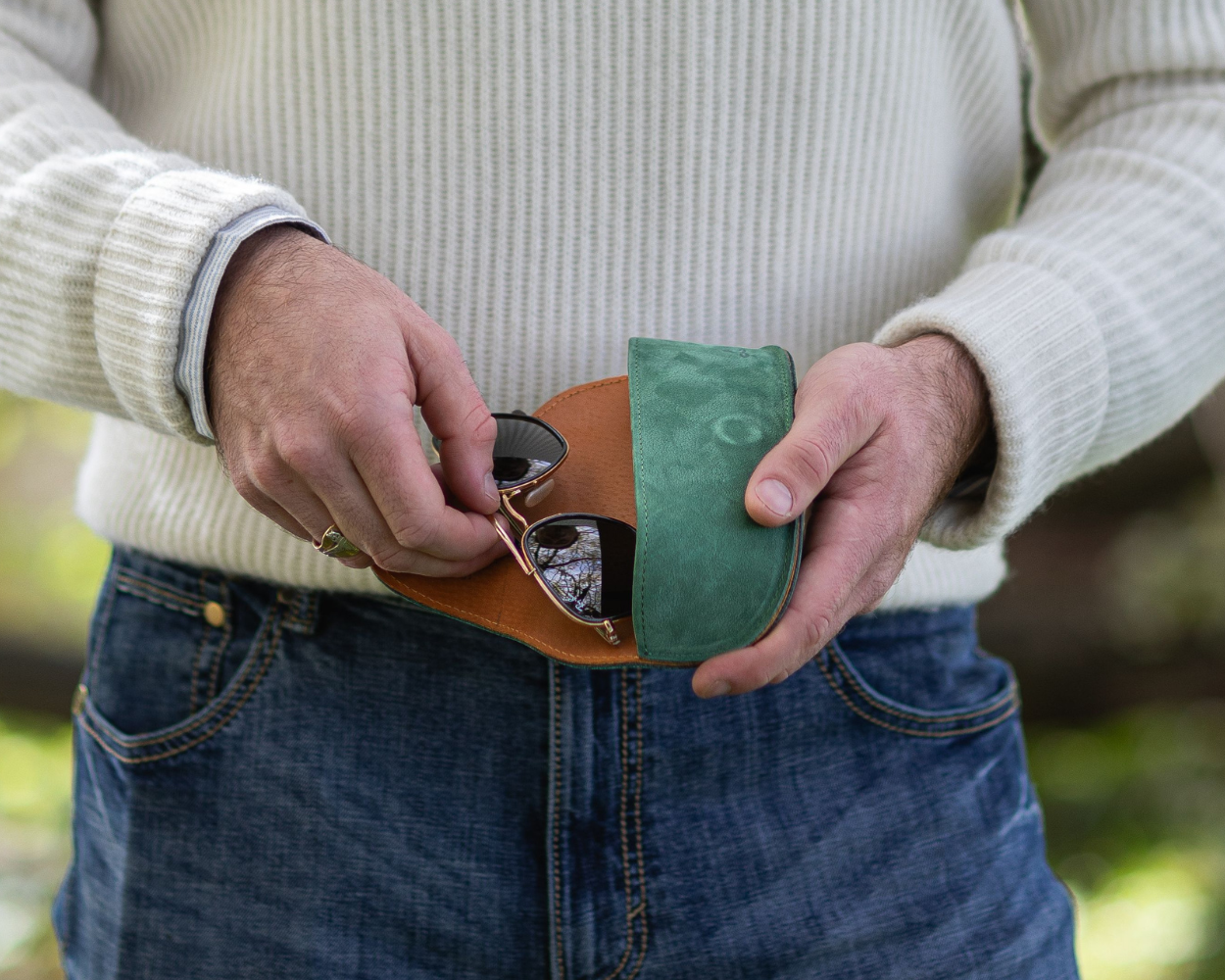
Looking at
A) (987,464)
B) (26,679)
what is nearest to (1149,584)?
(987,464)

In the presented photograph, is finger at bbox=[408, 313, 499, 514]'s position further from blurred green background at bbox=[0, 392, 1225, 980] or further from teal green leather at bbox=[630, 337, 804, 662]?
blurred green background at bbox=[0, 392, 1225, 980]

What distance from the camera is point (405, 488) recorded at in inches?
30.6

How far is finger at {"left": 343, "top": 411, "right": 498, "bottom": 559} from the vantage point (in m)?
0.77

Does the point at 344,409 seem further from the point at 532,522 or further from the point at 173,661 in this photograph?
the point at 173,661

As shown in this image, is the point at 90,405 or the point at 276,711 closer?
the point at 90,405

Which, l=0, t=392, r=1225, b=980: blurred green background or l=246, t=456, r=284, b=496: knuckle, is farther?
l=0, t=392, r=1225, b=980: blurred green background

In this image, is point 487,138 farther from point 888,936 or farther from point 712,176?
point 888,936

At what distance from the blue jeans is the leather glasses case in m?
0.20

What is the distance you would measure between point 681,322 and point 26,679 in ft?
10.7

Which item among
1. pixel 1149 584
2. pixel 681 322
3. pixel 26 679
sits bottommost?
pixel 26 679

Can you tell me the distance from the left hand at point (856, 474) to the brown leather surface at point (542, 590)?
0.13 m

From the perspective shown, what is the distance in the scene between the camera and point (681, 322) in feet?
3.61

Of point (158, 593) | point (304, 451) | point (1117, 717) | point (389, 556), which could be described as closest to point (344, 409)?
point (304, 451)

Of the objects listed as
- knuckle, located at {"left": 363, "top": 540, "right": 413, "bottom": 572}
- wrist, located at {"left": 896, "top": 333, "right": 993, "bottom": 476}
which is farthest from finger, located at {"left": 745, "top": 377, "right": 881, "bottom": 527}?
knuckle, located at {"left": 363, "top": 540, "right": 413, "bottom": 572}
